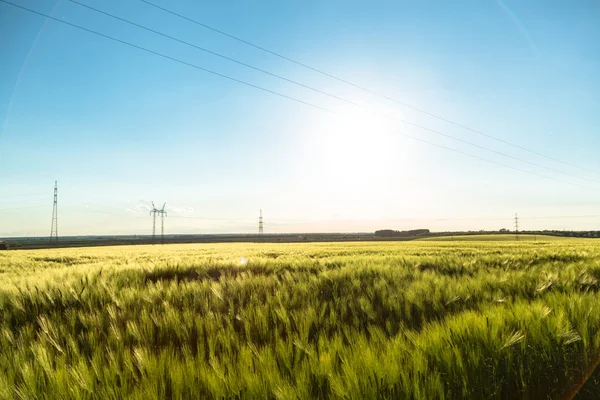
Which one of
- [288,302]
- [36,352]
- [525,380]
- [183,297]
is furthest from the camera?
[183,297]

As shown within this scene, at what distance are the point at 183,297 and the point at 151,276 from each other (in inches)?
104

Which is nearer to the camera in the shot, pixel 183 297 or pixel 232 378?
pixel 232 378

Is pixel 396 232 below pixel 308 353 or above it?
below

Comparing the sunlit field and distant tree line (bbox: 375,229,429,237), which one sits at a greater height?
the sunlit field

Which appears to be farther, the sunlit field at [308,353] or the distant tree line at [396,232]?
the distant tree line at [396,232]

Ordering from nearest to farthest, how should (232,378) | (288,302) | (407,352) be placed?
(232,378), (407,352), (288,302)

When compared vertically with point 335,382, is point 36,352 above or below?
below

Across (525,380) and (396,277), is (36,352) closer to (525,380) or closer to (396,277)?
(525,380)

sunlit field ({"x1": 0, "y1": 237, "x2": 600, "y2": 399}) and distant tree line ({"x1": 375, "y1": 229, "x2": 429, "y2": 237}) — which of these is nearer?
sunlit field ({"x1": 0, "y1": 237, "x2": 600, "y2": 399})

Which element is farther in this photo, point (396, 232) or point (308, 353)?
point (396, 232)

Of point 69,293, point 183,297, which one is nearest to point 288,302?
point 183,297

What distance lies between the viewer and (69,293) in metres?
3.61

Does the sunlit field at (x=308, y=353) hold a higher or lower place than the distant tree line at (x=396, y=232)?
higher

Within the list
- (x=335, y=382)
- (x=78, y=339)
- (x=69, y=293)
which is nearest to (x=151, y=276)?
(x=69, y=293)
